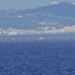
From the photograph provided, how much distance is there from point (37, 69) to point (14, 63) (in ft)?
30.3

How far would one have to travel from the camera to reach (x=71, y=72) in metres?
57.4

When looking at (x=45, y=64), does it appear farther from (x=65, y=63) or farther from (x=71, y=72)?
(x=71, y=72)

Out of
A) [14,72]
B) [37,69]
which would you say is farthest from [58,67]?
[14,72]

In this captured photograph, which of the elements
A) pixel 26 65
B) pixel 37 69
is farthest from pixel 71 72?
pixel 26 65

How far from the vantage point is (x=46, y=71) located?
5928 centimetres

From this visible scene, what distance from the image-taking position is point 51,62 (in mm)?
71250

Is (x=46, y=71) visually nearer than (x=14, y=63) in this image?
Yes

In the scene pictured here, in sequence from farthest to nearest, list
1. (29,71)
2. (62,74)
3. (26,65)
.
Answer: (26,65)
(29,71)
(62,74)

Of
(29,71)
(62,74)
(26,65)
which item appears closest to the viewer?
(62,74)

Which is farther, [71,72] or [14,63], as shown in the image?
[14,63]

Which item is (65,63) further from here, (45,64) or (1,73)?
(1,73)

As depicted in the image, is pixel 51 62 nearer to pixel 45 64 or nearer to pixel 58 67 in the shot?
pixel 45 64

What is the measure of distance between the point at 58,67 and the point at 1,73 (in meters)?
8.65

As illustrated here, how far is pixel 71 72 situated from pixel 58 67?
603 centimetres
